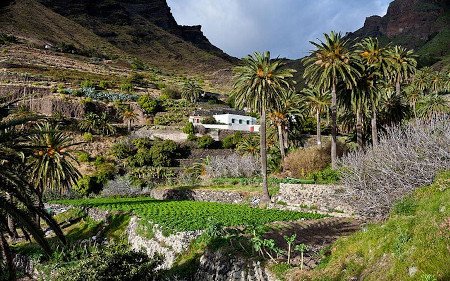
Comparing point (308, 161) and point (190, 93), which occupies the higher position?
point (190, 93)

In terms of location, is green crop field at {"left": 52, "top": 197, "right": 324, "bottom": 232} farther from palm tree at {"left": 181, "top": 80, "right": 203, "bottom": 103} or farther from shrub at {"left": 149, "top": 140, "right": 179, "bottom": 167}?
palm tree at {"left": 181, "top": 80, "right": 203, "bottom": 103}

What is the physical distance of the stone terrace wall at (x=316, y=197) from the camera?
29250mm

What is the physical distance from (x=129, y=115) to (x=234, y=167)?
26706mm

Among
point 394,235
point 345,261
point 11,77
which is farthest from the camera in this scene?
point 11,77

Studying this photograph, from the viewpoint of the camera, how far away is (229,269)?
62.2 ft

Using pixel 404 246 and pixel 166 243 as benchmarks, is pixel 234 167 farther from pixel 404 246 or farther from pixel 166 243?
pixel 404 246

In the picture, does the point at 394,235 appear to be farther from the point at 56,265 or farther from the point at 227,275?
the point at 56,265

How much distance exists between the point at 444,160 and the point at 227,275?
433 inches

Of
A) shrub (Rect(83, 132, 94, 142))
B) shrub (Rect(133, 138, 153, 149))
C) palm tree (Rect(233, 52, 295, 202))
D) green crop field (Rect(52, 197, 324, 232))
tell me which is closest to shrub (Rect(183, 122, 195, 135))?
shrub (Rect(133, 138, 153, 149))

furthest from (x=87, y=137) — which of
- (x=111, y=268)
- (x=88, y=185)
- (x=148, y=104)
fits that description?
(x=111, y=268)

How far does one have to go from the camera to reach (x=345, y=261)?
15.1 metres

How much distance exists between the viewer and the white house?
245ft

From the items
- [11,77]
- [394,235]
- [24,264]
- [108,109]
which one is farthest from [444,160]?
[11,77]

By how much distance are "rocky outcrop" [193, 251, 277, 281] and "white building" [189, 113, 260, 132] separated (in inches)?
2078
